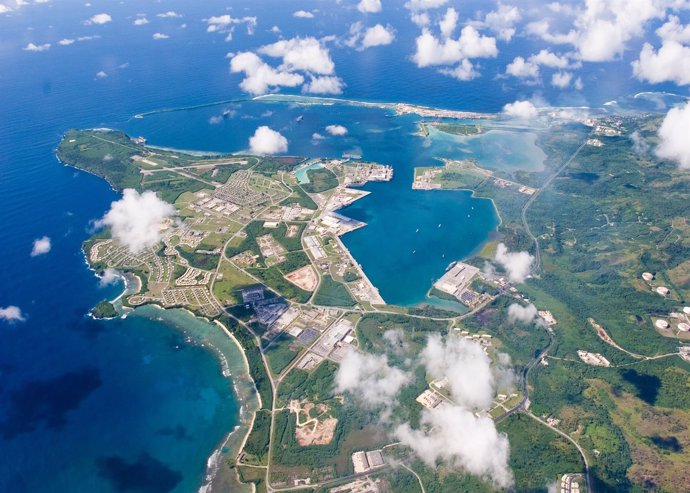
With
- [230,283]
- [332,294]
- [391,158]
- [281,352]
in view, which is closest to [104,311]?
[230,283]

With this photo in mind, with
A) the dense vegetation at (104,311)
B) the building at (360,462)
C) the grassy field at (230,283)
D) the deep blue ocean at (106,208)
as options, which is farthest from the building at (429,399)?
the dense vegetation at (104,311)

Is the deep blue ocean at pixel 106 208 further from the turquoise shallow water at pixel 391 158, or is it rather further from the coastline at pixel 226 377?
the coastline at pixel 226 377

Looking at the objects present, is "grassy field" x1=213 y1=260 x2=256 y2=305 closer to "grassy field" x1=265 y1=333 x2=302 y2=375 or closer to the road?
"grassy field" x1=265 y1=333 x2=302 y2=375

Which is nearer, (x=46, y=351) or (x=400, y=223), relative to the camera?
(x=46, y=351)

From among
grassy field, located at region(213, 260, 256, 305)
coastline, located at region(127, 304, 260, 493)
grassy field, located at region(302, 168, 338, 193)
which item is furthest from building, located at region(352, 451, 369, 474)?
grassy field, located at region(302, 168, 338, 193)

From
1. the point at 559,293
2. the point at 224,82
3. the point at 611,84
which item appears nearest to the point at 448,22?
the point at 611,84

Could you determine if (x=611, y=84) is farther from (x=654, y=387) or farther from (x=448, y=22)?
(x=654, y=387)

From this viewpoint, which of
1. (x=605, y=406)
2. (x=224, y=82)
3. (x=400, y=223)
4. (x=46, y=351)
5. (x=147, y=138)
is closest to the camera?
(x=605, y=406)
